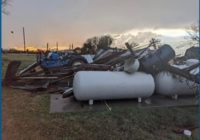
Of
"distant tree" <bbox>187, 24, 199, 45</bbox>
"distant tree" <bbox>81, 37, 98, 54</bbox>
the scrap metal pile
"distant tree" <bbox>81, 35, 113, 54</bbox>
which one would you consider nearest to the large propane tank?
the scrap metal pile

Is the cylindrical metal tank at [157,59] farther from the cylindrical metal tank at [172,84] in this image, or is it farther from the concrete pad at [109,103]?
the concrete pad at [109,103]

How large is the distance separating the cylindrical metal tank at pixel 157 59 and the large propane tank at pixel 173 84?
269 millimetres

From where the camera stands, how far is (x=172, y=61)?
6.62 meters

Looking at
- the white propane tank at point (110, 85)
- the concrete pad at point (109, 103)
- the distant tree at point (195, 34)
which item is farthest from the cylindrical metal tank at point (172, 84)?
the distant tree at point (195, 34)

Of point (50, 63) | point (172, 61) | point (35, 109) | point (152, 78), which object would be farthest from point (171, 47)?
point (50, 63)

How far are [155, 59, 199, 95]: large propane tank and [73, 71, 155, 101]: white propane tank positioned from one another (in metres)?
0.47

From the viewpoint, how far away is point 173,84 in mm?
6426

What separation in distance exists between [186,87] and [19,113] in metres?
4.27

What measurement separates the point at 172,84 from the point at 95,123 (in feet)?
8.70

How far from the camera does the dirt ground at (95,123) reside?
4.38 m

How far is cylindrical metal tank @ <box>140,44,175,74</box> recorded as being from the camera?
6424 mm

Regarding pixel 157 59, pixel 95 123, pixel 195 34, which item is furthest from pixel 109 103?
pixel 195 34

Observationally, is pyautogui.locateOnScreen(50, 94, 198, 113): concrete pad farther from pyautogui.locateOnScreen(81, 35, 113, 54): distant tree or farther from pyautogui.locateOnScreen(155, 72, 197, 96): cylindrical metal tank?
pyautogui.locateOnScreen(81, 35, 113, 54): distant tree

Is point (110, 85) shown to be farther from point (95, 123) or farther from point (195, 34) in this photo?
point (195, 34)
